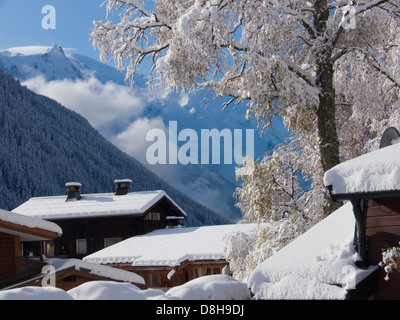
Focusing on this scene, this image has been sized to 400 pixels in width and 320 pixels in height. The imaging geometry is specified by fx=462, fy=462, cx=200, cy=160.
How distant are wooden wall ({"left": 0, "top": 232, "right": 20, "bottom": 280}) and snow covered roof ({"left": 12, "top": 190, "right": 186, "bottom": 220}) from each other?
55.5 ft

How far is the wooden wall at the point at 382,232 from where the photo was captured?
514cm

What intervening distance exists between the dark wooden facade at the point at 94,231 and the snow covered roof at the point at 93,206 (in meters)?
0.43

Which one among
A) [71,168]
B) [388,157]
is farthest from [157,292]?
[71,168]

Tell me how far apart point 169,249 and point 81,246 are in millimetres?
9932

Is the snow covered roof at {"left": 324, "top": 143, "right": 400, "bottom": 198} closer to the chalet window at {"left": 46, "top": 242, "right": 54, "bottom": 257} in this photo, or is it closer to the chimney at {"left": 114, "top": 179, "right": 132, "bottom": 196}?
the chalet window at {"left": 46, "top": 242, "right": 54, "bottom": 257}

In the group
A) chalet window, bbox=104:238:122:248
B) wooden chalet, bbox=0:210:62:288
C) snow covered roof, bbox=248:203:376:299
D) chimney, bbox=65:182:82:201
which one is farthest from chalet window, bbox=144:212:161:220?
snow covered roof, bbox=248:203:376:299

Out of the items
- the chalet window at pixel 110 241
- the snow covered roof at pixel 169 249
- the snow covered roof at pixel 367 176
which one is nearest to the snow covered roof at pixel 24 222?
the snow covered roof at pixel 367 176

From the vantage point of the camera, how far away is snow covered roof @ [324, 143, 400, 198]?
4.88 m

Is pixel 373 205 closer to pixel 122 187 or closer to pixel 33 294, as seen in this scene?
pixel 33 294

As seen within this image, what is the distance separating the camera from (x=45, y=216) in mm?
29672

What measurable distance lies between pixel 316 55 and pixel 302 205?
3438 millimetres

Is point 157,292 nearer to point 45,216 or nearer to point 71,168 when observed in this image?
point 45,216

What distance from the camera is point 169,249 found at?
853 inches

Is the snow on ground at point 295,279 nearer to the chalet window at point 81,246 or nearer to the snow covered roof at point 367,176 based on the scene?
the snow covered roof at point 367,176
